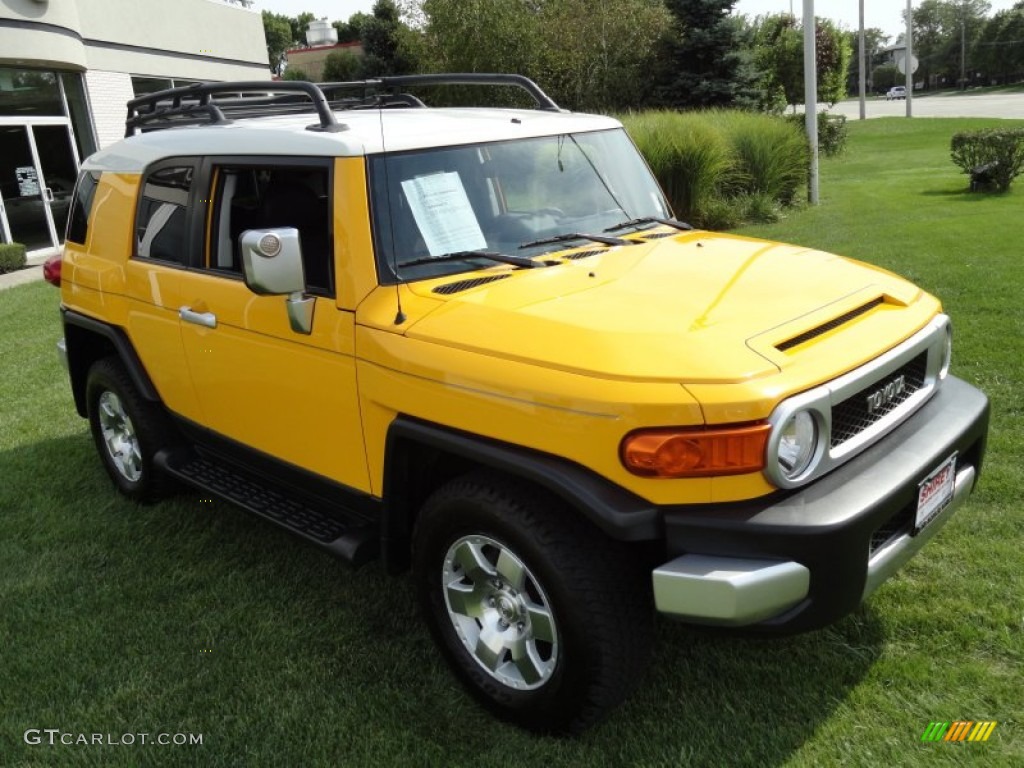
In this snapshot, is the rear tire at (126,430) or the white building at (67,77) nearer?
the rear tire at (126,430)

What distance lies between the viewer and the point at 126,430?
193 inches

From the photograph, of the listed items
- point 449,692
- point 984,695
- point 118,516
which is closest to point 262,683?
point 449,692

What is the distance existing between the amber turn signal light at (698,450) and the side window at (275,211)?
1.39 meters

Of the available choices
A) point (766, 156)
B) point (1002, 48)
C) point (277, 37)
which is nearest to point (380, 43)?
point (766, 156)

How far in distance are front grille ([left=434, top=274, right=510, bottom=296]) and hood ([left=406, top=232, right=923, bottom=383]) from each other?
0.8 inches

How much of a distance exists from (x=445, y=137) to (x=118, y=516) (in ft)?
9.45

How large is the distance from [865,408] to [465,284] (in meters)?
1.38

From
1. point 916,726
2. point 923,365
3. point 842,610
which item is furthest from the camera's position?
point 923,365

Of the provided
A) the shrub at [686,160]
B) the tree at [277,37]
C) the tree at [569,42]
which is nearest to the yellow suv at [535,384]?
the shrub at [686,160]

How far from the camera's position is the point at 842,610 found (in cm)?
248

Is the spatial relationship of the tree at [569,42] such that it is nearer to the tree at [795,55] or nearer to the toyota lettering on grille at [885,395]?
the tree at [795,55]

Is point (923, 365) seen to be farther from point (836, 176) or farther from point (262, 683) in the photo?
point (836, 176)

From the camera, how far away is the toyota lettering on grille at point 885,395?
9.06 ft

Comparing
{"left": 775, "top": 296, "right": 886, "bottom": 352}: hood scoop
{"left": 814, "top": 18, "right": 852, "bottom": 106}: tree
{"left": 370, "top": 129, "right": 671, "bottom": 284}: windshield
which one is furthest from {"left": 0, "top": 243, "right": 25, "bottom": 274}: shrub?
{"left": 814, "top": 18, "right": 852, "bottom": 106}: tree
